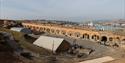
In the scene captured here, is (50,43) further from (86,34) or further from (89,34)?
(86,34)

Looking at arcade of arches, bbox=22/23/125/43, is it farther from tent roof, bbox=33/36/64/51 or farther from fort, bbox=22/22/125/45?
tent roof, bbox=33/36/64/51

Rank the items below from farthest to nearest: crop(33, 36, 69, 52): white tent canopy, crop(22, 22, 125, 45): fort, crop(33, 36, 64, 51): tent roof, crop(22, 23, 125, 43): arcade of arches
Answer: crop(22, 23, 125, 43): arcade of arches < crop(22, 22, 125, 45): fort < crop(33, 36, 64, 51): tent roof < crop(33, 36, 69, 52): white tent canopy

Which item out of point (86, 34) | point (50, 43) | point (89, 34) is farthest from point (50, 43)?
point (86, 34)

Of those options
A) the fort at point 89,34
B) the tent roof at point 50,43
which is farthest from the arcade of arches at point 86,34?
the tent roof at point 50,43

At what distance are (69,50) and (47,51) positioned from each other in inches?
160

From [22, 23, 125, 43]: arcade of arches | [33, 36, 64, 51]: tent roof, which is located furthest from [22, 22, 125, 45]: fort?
[33, 36, 64, 51]: tent roof

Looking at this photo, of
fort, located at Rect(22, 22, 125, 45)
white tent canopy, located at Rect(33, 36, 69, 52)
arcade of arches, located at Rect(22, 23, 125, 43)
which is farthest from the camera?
arcade of arches, located at Rect(22, 23, 125, 43)

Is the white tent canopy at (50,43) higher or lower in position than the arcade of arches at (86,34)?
higher

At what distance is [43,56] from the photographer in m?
27.6

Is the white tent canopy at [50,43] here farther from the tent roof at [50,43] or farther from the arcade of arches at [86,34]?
the arcade of arches at [86,34]

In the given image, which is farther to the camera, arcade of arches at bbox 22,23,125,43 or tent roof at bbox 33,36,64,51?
arcade of arches at bbox 22,23,125,43

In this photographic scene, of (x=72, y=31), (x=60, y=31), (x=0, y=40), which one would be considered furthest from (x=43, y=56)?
(x=60, y=31)

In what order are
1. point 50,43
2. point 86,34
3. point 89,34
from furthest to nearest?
point 86,34 → point 89,34 → point 50,43

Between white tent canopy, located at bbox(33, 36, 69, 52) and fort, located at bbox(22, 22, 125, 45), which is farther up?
white tent canopy, located at bbox(33, 36, 69, 52)
